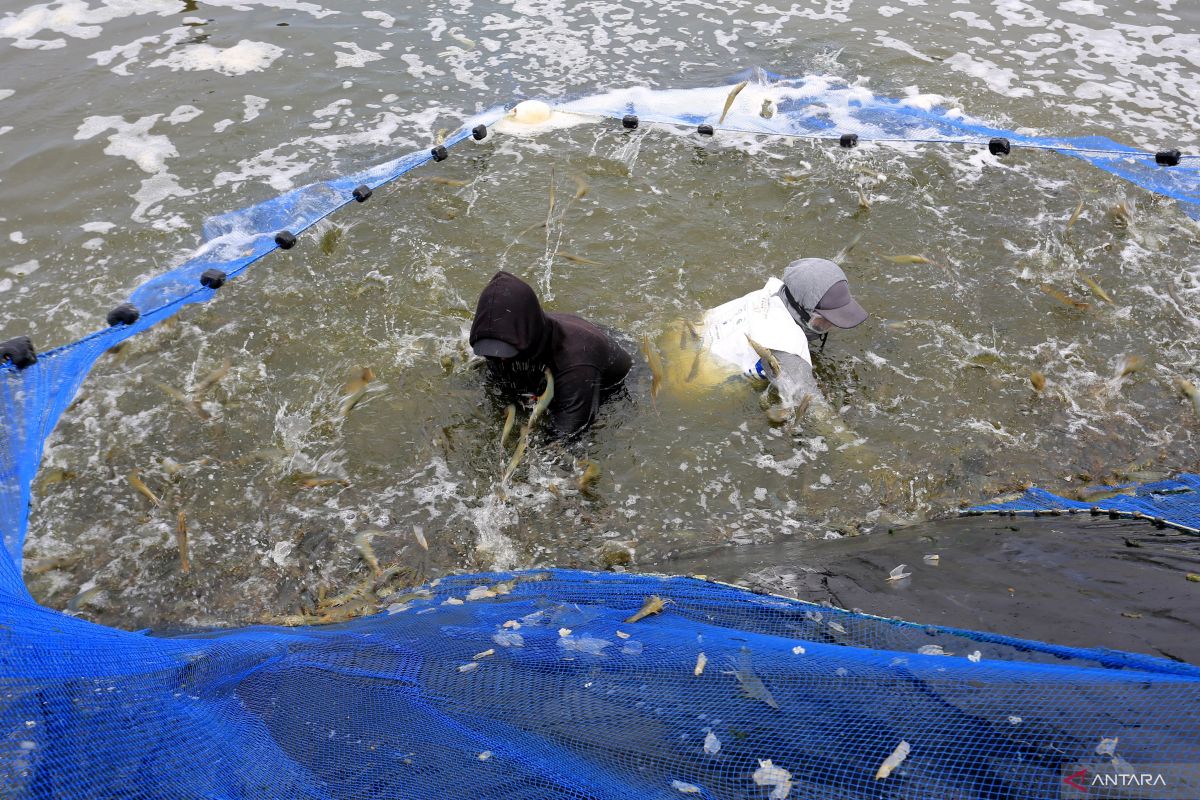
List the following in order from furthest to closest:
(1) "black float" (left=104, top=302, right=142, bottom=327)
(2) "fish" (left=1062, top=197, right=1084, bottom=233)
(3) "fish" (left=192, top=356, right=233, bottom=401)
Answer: (2) "fish" (left=1062, top=197, right=1084, bottom=233) → (3) "fish" (left=192, top=356, right=233, bottom=401) → (1) "black float" (left=104, top=302, right=142, bottom=327)

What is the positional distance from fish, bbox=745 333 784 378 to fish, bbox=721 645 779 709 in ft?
8.87

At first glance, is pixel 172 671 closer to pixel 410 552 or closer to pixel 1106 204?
pixel 410 552

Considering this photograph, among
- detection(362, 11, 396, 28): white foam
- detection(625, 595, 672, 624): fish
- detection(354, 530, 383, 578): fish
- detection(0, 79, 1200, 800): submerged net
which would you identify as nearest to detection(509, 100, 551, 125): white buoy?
detection(362, 11, 396, 28): white foam

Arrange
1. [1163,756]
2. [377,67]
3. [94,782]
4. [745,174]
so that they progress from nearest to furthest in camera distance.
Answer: [1163,756], [94,782], [745,174], [377,67]

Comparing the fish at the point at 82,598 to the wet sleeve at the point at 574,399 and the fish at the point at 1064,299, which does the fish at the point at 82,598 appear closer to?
the wet sleeve at the point at 574,399

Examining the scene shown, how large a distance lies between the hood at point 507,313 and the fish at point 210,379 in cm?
280

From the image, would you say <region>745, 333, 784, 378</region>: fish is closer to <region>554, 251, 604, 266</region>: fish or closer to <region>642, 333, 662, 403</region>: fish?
<region>642, 333, 662, 403</region>: fish

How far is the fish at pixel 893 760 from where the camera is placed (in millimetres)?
2383

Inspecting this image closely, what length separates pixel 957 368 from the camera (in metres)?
6.36

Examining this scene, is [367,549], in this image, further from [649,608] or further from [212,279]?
[212,279]

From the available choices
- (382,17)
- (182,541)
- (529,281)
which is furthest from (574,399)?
(382,17)

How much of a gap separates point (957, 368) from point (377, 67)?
8.54 meters

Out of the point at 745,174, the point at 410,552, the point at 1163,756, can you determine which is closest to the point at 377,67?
the point at 745,174

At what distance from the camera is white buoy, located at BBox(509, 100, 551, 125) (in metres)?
8.84
